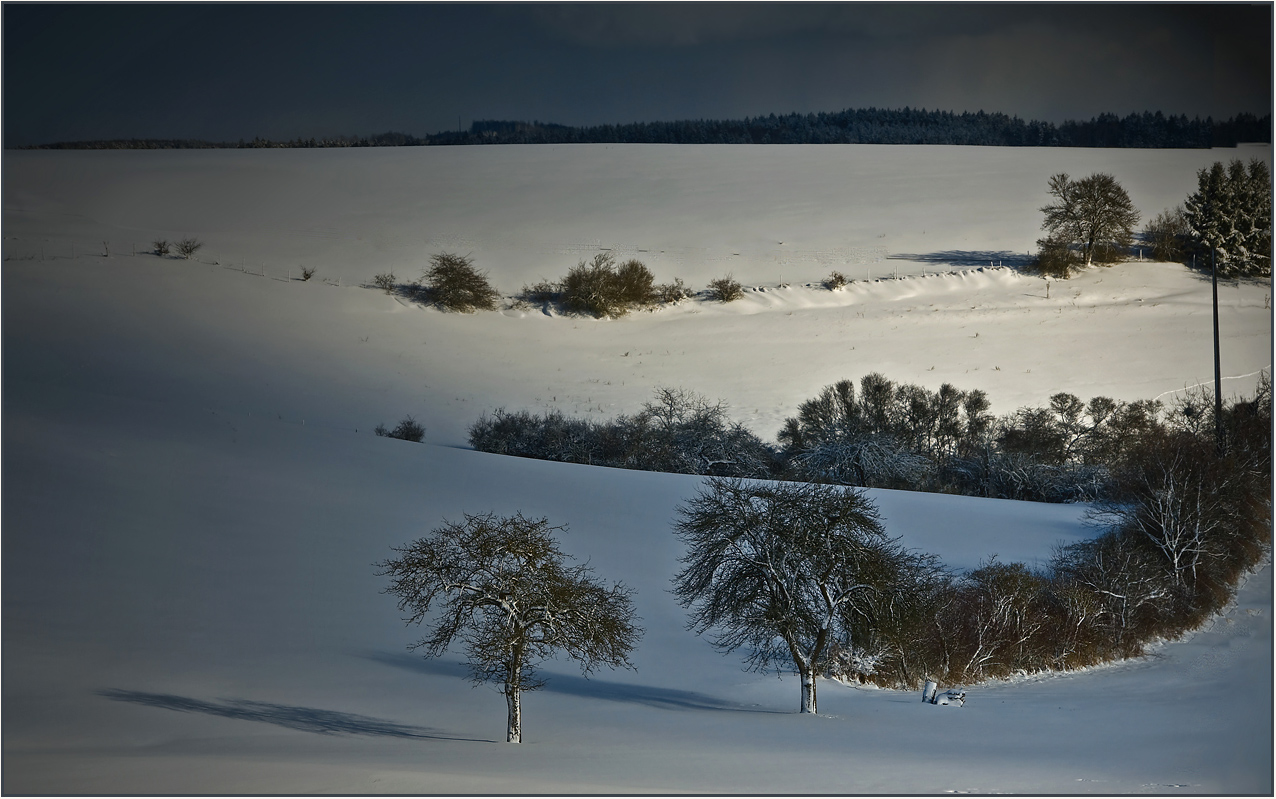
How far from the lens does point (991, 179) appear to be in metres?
49.3

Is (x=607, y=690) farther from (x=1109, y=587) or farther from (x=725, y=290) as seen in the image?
(x=725, y=290)

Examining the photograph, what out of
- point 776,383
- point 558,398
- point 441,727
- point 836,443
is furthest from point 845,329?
point 441,727

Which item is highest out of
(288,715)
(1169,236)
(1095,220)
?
(1095,220)

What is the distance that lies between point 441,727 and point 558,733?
5.34 ft

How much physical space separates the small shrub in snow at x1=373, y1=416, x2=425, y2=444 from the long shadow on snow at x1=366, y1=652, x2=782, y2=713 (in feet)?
44.9

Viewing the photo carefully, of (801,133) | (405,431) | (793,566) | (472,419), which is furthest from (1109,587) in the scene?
(801,133)

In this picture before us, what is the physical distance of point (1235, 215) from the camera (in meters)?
27.3

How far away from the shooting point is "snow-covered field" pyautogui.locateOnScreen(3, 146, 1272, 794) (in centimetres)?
1145

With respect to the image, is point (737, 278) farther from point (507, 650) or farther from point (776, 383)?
point (507, 650)

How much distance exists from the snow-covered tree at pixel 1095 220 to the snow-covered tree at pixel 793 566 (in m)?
31.2

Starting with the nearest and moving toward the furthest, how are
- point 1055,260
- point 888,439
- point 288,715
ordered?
point 288,715
point 888,439
point 1055,260

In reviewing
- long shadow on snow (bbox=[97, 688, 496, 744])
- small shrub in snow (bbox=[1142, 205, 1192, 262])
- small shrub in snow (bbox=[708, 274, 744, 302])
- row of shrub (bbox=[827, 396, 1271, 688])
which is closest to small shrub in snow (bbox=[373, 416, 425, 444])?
small shrub in snow (bbox=[708, 274, 744, 302])

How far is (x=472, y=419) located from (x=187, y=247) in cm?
1632

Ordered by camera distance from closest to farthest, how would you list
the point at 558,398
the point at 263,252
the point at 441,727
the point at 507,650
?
the point at 507,650
the point at 441,727
the point at 558,398
the point at 263,252
